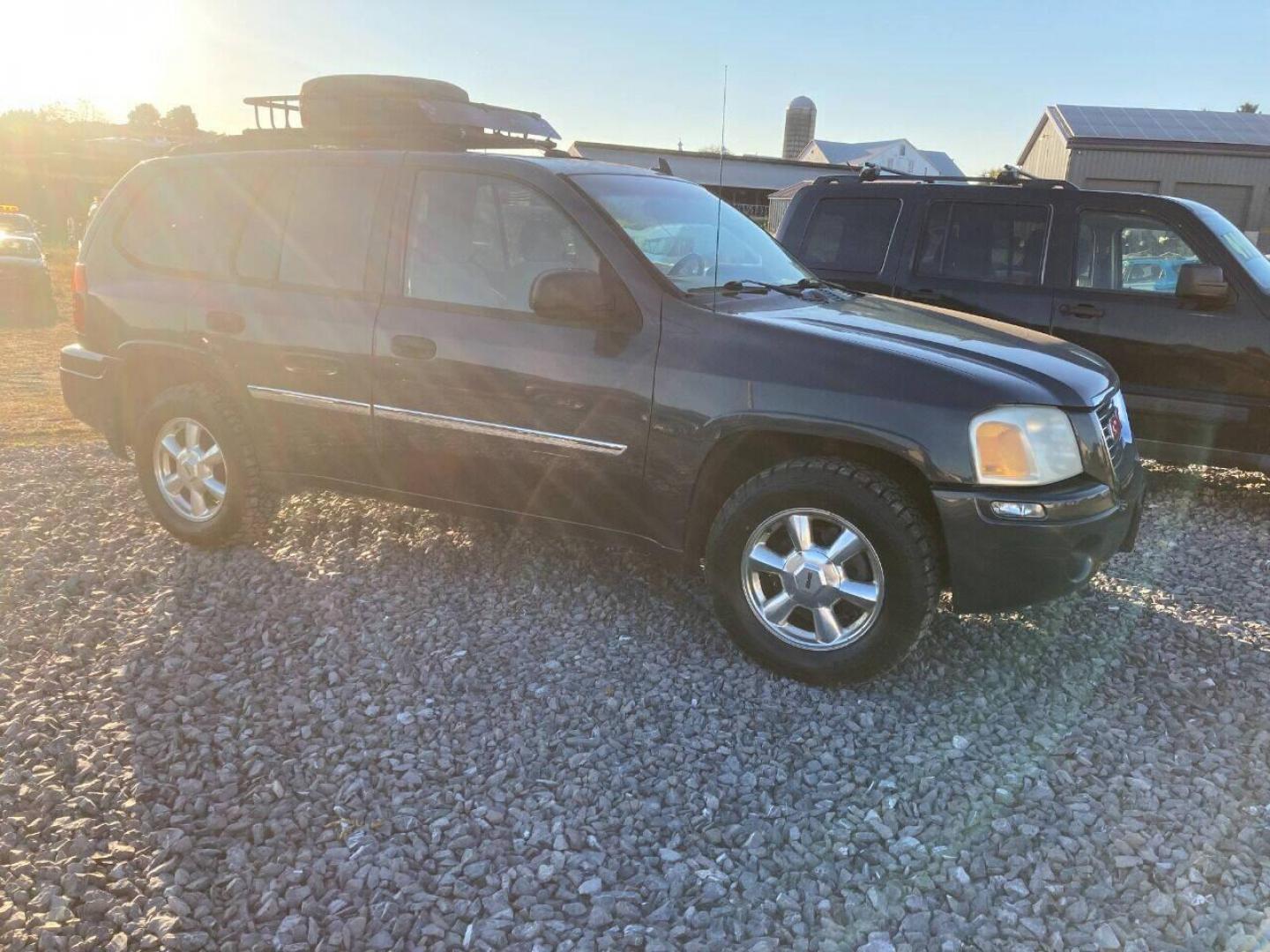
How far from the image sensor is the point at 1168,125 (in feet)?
81.4

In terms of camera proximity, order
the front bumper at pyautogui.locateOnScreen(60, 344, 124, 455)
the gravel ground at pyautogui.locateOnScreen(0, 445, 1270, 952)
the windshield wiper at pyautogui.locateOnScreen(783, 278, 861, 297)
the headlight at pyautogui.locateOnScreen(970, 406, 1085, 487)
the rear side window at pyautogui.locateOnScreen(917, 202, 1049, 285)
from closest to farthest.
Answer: the gravel ground at pyautogui.locateOnScreen(0, 445, 1270, 952) → the headlight at pyautogui.locateOnScreen(970, 406, 1085, 487) → the windshield wiper at pyautogui.locateOnScreen(783, 278, 861, 297) → the front bumper at pyautogui.locateOnScreen(60, 344, 124, 455) → the rear side window at pyautogui.locateOnScreen(917, 202, 1049, 285)

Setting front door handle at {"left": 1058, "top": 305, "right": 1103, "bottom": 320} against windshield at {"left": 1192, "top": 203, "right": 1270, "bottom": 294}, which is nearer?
windshield at {"left": 1192, "top": 203, "right": 1270, "bottom": 294}

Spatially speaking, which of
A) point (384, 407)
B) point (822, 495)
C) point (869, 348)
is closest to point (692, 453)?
point (822, 495)

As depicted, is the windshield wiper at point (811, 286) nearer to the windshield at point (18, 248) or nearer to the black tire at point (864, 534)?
the black tire at point (864, 534)

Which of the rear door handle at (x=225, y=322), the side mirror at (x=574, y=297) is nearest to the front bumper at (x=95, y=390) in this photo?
the rear door handle at (x=225, y=322)

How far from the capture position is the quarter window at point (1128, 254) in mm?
5855

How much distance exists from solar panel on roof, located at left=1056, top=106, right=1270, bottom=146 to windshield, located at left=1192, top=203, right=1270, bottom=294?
A: 20.6 m

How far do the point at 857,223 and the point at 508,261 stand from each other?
3.56m

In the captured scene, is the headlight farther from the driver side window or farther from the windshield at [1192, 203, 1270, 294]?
the windshield at [1192, 203, 1270, 294]

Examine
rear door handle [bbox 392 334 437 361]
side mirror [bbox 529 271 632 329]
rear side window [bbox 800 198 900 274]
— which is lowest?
rear door handle [bbox 392 334 437 361]

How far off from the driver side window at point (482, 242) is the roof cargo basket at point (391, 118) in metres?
0.41

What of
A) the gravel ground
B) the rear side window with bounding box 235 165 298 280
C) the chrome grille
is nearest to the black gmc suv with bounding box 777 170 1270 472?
the gravel ground

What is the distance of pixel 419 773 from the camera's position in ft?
9.64

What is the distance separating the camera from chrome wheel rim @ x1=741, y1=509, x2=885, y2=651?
3.40 m
